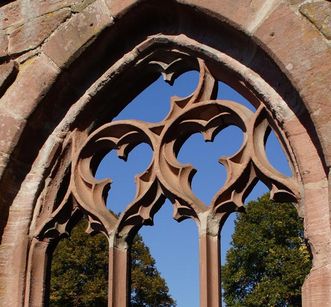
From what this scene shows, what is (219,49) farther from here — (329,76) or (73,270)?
(73,270)

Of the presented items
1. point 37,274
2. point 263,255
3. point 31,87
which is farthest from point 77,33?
point 263,255

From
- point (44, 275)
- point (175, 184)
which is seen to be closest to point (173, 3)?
point (175, 184)

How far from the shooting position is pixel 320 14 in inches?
161

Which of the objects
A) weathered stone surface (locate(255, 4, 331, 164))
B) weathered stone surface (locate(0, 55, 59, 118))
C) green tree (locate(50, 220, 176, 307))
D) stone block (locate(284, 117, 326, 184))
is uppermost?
green tree (locate(50, 220, 176, 307))

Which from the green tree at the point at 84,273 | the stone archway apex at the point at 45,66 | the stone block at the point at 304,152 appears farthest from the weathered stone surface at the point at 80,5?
the green tree at the point at 84,273

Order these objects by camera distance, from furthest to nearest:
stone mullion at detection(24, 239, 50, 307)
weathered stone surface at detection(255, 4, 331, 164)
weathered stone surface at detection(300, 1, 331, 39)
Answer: stone mullion at detection(24, 239, 50, 307)
weathered stone surface at detection(300, 1, 331, 39)
weathered stone surface at detection(255, 4, 331, 164)

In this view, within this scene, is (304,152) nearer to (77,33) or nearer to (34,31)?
(77,33)

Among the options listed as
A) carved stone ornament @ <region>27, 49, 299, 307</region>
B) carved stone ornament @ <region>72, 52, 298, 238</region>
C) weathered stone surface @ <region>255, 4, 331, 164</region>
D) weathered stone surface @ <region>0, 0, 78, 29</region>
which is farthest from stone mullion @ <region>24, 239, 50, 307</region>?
weathered stone surface @ <region>255, 4, 331, 164</region>

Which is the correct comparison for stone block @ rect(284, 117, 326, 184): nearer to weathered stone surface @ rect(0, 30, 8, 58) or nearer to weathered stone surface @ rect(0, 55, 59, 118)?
weathered stone surface @ rect(0, 55, 59, 118)

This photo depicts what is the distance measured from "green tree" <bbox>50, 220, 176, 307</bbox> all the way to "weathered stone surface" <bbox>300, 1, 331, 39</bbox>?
1797 centimetres

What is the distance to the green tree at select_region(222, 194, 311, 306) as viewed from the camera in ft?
78.3

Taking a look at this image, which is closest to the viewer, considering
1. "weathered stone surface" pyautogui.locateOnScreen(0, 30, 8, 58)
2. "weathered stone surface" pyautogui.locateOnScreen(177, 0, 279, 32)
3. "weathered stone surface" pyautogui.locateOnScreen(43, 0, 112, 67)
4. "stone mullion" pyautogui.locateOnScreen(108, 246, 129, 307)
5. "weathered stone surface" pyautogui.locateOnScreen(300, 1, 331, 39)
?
"weathered stone surface" pyautogui.locateOnScreen(300, 1, 331, 39)

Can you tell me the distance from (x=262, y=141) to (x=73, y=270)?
724 inches

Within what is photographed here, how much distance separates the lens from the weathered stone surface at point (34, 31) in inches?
199
